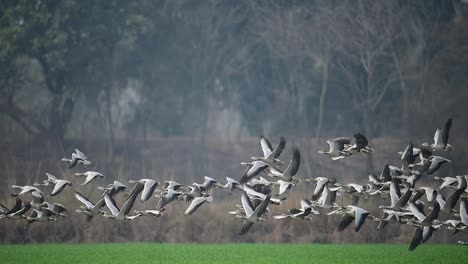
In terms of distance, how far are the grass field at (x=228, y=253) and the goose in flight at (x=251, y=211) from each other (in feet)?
10.8

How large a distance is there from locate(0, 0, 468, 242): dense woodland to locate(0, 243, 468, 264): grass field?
1624 cm

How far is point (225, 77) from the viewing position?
72250 mm

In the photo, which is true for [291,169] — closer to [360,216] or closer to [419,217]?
[360,216]

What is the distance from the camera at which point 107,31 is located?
6488 centimetres

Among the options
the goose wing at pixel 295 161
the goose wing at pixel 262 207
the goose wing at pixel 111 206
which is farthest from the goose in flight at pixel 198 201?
the goose wing at pixel 295 161

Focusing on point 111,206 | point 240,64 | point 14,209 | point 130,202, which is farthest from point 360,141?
point 240,64

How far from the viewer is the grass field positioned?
3023 centimetres

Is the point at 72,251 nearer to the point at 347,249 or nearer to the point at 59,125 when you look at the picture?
the point at 347,249

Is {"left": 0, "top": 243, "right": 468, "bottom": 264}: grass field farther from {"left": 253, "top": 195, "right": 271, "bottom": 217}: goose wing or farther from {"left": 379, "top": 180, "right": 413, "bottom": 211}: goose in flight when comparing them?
{"left": 253, "top": 195, "right": 271, "bottom": 217}: goose wing

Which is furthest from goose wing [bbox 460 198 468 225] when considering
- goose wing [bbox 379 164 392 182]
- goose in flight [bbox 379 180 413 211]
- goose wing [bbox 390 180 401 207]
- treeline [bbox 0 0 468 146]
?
treeline [bbox 0 0 468 146]

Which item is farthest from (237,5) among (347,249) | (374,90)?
(347,249)

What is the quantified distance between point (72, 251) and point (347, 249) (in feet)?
31.1

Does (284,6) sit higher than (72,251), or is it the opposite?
(284,6)

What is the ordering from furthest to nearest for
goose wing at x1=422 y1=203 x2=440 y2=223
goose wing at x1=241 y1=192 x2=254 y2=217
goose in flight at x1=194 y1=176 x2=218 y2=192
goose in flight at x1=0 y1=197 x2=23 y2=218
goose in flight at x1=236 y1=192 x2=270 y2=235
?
goose in flight at x1=194 y1=176 x2=218 y2=192 < goose in flight at x1=0 y1=197 x2=23 y2=218 < goose wing at x1=241 y1=192 x2=254 y2=217 < goose in flight at x1=236 y1=192 x2=270 y2=235 < goose wing at x1=422 y1=203 x2=440 y2=223
